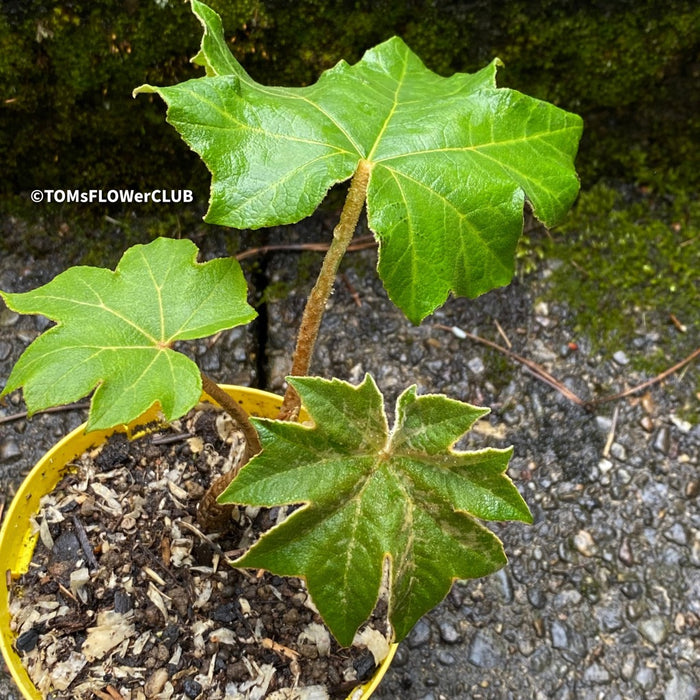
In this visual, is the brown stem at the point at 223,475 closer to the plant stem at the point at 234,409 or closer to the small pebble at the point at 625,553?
the plant stem at the point at 234,409

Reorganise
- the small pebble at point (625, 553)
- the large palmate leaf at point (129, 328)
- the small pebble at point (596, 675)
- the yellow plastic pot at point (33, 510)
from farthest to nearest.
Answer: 1. the small pebble at point (625, 553)
2. the small pebble at point (596, 675)
3. the yellow plastic pot at point (33, 510)
4. the large palmate leaf at point (129, 328)

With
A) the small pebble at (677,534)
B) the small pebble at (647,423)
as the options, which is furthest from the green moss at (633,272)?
the small pebble at (677,534)

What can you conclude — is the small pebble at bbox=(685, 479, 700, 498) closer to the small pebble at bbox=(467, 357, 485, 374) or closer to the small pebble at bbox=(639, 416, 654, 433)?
the small pebble at bbox=(639, 416, 654, 433)

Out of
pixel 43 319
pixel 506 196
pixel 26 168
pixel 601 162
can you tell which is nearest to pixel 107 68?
pixel 26 168

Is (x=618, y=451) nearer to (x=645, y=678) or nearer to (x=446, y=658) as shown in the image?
(x=645, y=678)

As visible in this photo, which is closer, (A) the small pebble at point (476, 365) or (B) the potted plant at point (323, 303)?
(B) the potted plant at point (323, 303)

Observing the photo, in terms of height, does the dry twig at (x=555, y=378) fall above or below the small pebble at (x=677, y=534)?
above
